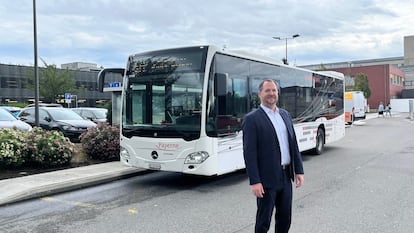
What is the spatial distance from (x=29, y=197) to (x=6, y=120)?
280 inches

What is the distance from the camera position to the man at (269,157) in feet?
12.8

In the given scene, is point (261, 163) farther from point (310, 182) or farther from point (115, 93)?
point (115, 93)

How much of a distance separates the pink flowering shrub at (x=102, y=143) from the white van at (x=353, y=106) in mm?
21907

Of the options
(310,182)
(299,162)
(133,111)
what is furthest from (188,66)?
(299,162)

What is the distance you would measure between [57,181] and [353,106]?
27.0 meters

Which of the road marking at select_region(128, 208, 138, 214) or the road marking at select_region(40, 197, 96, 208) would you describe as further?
the road marking at select_region(40, 197, 96, 208)

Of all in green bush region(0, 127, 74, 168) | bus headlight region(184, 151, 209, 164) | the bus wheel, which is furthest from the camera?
the bus wheel

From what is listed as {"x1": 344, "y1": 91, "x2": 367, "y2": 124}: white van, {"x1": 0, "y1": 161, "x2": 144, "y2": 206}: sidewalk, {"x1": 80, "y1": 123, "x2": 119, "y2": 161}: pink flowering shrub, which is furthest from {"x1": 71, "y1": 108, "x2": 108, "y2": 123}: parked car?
{"x1": 344, "y1": 91, "x2": 367, "y2": 124}: white van

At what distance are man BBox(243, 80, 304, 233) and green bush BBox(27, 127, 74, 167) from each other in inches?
290

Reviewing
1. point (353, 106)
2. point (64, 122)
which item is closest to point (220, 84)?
point (64, 122)

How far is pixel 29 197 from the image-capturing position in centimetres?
752

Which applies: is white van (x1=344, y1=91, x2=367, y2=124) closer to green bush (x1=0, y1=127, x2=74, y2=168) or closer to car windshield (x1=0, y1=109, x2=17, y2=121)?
car windshield (x1=0, y1=109, x2=17, y2=121)

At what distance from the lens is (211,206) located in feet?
22.2

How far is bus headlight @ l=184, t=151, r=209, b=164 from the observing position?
7.86 m
